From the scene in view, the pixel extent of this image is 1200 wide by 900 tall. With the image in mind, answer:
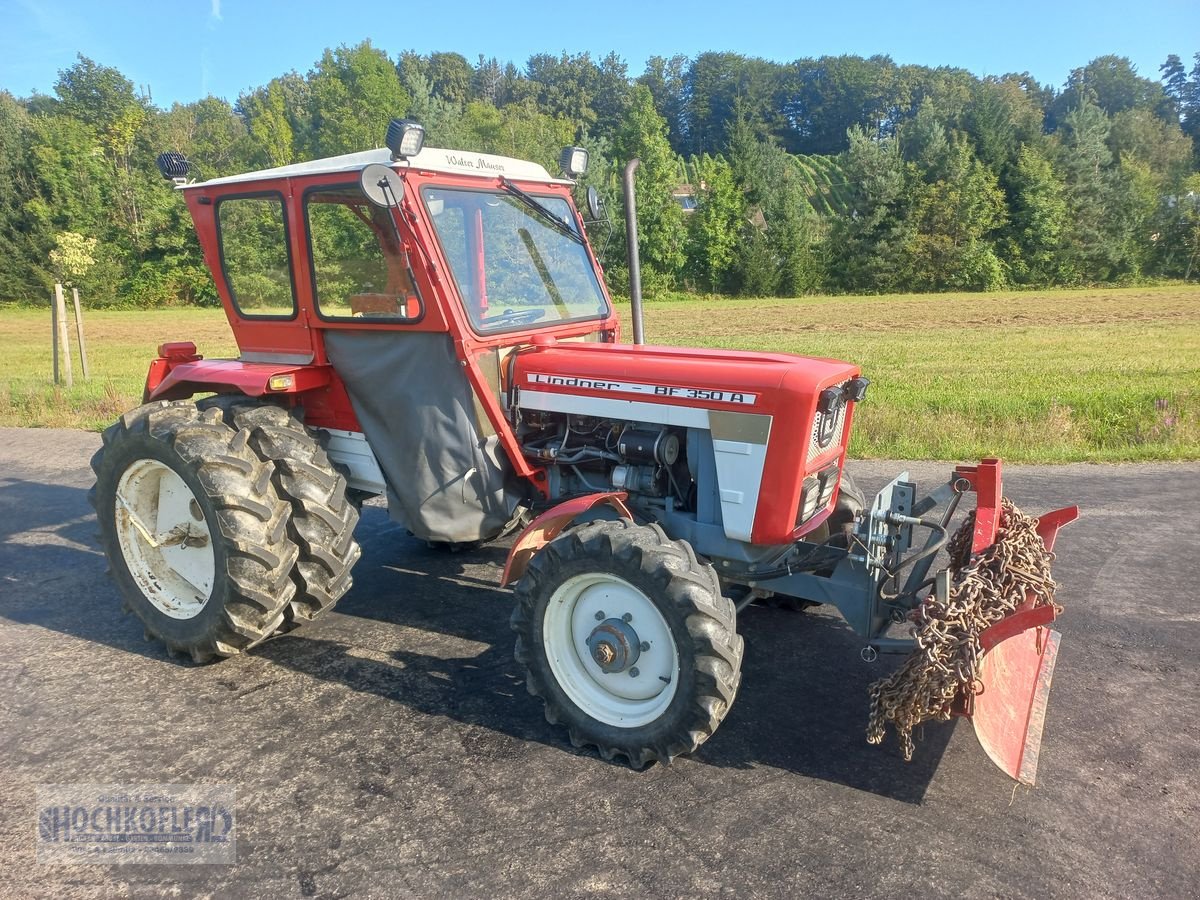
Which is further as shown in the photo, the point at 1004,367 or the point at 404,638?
the point at 1004,367

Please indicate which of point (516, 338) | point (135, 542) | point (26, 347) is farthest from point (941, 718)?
point (26, 347)

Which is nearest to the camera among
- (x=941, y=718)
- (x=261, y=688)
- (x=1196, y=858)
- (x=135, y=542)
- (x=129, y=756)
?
(x=1196, y=858)

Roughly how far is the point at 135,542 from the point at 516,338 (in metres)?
2.43

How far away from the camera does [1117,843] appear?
9.53 feet

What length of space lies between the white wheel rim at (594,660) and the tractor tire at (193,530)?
1.52 metres

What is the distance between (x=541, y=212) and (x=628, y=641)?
8.26 feet

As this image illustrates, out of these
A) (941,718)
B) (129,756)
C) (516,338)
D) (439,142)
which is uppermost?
(439,142)

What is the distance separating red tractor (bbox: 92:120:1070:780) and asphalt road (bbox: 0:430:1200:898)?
0.78ft

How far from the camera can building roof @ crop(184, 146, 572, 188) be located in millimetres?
4148

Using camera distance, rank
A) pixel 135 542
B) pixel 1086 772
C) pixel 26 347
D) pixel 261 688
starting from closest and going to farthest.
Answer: pixel 1086 772 → pixel 261 688 → pixel 135 542 → pixel 26 347

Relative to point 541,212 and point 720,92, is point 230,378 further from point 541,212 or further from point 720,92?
point 720,92

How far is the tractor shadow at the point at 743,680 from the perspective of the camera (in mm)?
3455

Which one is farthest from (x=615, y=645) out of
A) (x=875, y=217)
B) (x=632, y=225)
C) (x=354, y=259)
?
(x=875, y=217)

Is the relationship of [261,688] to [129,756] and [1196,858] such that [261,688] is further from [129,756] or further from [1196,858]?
[1196,858]
